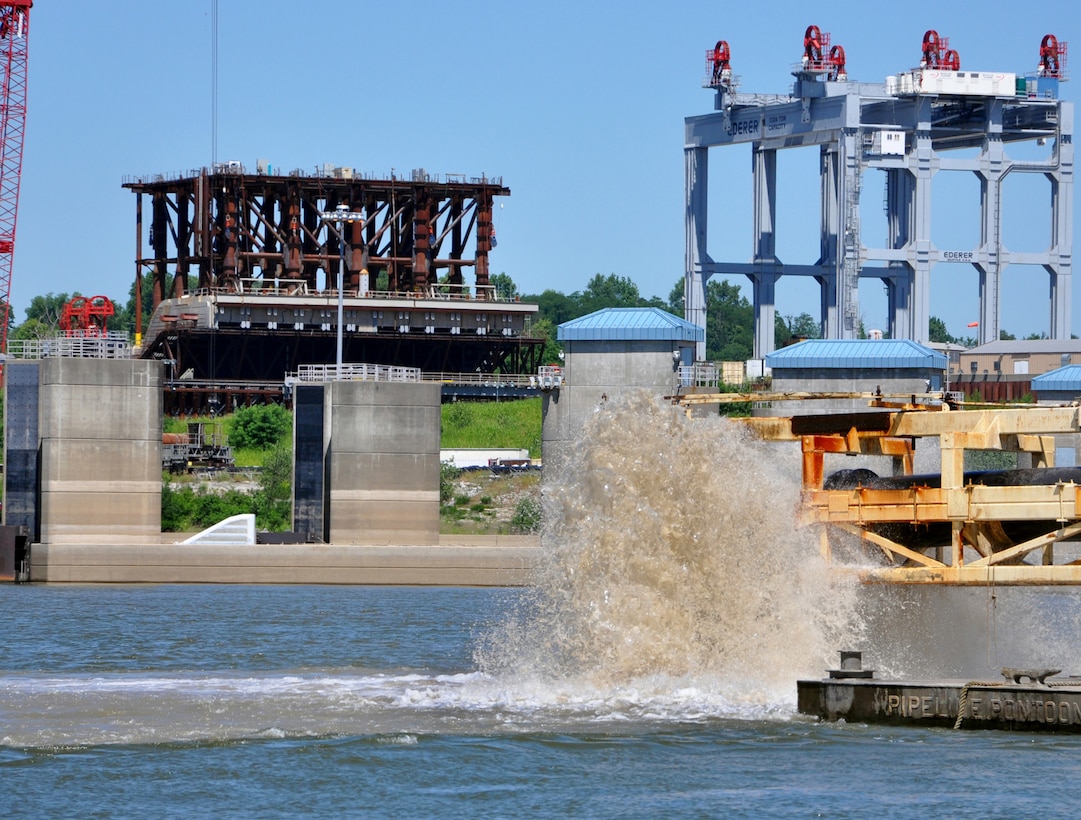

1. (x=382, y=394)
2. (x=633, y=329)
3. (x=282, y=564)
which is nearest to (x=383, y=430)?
(x=382, y=394)

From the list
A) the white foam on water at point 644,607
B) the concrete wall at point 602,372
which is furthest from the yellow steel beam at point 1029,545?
the concrete wall at point 602,372

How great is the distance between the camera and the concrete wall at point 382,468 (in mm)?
71062

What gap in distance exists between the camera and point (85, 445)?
6806 centimetres

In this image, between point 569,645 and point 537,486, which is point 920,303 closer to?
point 537,486

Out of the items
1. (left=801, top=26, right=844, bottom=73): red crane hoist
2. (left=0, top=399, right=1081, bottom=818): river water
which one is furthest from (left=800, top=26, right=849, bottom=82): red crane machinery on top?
(left=0, top=399, right=1081, bottom=818): river water

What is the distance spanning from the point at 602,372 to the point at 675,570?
45797mm

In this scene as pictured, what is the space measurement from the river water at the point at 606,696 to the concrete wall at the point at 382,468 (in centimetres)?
2850

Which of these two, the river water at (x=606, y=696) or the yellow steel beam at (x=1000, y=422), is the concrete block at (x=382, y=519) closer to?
the river water at (x=606, y=696)

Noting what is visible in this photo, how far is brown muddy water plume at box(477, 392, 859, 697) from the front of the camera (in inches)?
1220

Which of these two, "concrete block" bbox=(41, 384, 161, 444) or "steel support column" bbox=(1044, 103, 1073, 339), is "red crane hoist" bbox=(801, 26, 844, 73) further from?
"concrete block" bbox=(41, 384, 161, 444)

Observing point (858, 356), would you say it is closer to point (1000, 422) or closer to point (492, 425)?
point (492, 425)

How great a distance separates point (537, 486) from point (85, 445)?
80.3ft

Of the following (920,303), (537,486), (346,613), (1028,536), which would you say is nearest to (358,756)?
(1028,536)

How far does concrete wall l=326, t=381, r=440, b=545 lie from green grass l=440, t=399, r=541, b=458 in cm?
2839
